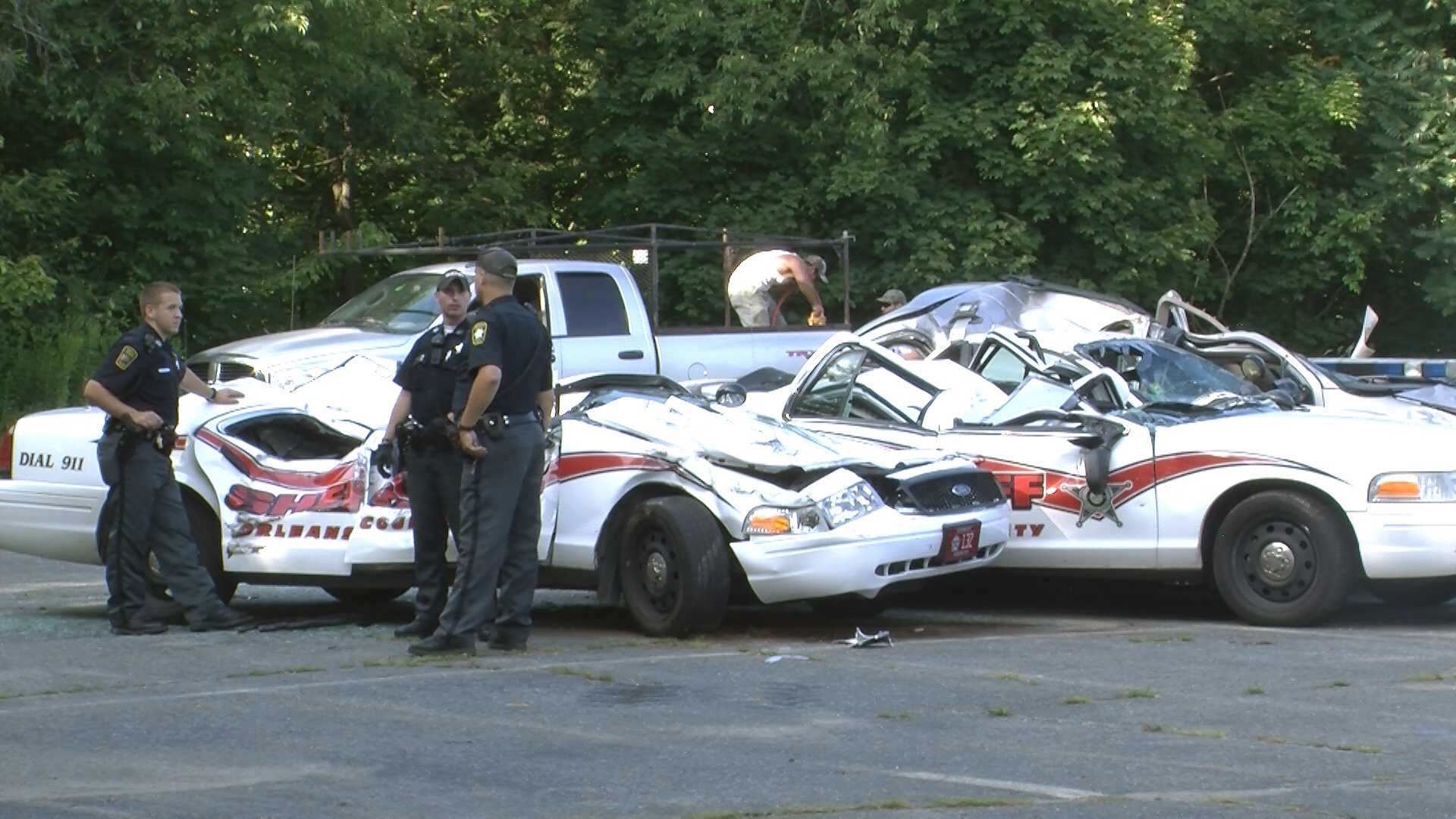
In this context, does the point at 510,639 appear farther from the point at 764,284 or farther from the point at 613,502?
the point at 764,284

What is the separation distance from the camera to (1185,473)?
9.99m

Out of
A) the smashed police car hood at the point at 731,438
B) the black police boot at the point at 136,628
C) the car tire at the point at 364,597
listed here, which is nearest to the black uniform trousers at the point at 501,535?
the smashed police car hood at the point at 731,438

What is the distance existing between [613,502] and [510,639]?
35.7 inches

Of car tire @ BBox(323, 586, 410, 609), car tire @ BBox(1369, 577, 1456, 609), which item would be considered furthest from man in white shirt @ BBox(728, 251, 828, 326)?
car tire @ BBox(1369, 577, 1456, 609)

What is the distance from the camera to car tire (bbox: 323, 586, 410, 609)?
1124cm

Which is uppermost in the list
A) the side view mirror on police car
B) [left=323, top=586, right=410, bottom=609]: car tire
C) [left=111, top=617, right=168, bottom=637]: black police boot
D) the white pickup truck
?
the white pickup truck

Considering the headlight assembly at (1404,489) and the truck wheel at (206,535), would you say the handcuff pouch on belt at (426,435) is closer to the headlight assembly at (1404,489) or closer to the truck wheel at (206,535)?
the truck wheel at (206,535)

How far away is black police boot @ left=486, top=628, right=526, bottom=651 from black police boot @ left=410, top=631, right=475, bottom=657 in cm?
15

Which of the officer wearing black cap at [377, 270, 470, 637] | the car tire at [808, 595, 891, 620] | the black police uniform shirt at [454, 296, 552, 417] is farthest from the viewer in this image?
the car tire at [808, 595, 891, 620]

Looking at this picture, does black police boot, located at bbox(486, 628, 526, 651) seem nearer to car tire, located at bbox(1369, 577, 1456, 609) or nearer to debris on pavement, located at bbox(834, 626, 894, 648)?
debris on pavement, located at bbox(834, 626, 894, 648)

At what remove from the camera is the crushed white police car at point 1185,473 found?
955cm

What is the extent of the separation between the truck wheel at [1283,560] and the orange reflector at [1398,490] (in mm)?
226

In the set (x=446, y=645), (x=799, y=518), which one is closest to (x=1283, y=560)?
(x=799, y=518)

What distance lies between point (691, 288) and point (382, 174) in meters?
4.38
